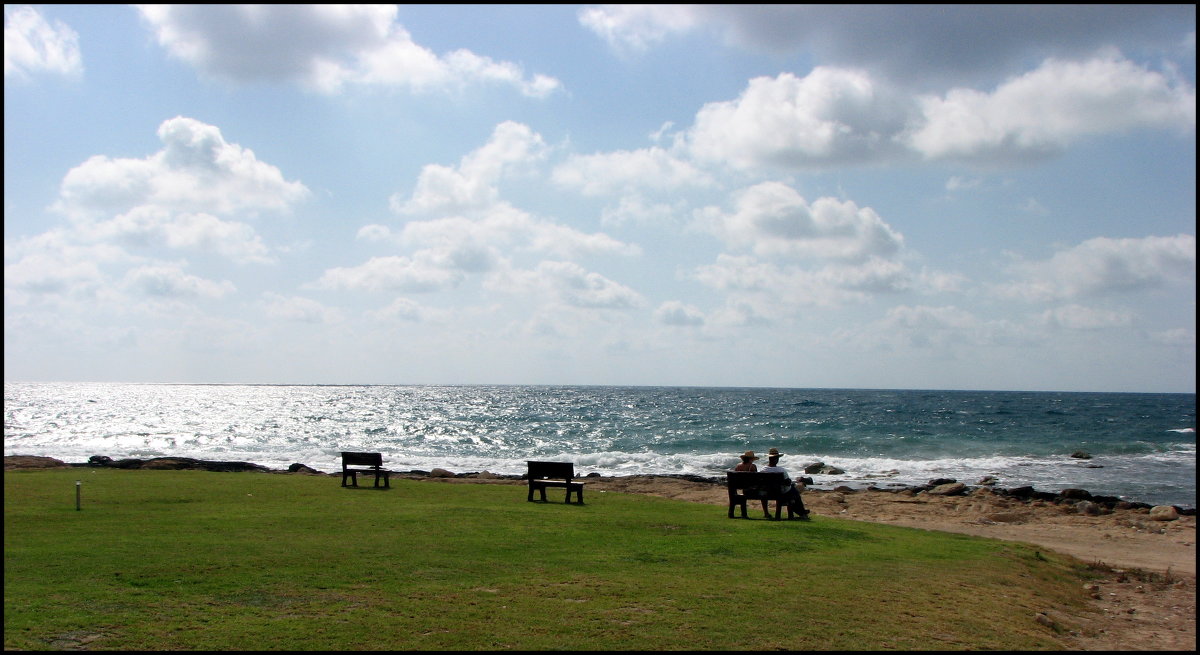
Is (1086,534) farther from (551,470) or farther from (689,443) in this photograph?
(689,443)

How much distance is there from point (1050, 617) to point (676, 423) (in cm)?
6655

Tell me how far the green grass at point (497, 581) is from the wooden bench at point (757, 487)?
70 centimetres

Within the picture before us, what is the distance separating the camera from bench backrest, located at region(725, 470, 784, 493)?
53.5 feet

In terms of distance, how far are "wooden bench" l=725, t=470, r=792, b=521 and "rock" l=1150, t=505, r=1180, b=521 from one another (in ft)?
54.5

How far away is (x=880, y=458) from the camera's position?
1908 inches

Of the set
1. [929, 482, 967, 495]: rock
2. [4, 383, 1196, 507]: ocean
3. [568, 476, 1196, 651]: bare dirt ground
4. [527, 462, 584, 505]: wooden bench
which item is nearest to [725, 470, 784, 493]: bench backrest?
[527, 462, 584, 505]: wooden bench

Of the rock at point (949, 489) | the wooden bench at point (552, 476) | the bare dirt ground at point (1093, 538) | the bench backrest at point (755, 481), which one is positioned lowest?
the rock at point (949, 489)

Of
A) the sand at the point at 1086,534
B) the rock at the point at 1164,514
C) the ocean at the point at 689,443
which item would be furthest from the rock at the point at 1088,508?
the ocean at the point at 689,443

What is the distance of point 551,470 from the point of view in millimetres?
19375

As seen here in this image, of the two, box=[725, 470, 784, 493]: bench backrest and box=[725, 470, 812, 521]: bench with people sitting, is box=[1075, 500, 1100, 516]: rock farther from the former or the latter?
box=[725, 470, 784, 493]: bench backrest

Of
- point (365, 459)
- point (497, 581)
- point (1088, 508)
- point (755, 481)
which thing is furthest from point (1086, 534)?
point (365, 459)

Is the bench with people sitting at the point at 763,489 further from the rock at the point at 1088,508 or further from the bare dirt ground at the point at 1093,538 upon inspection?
the rock at the point at 1088,508

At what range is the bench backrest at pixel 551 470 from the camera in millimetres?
19141

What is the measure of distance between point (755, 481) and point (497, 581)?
8.41 meters
